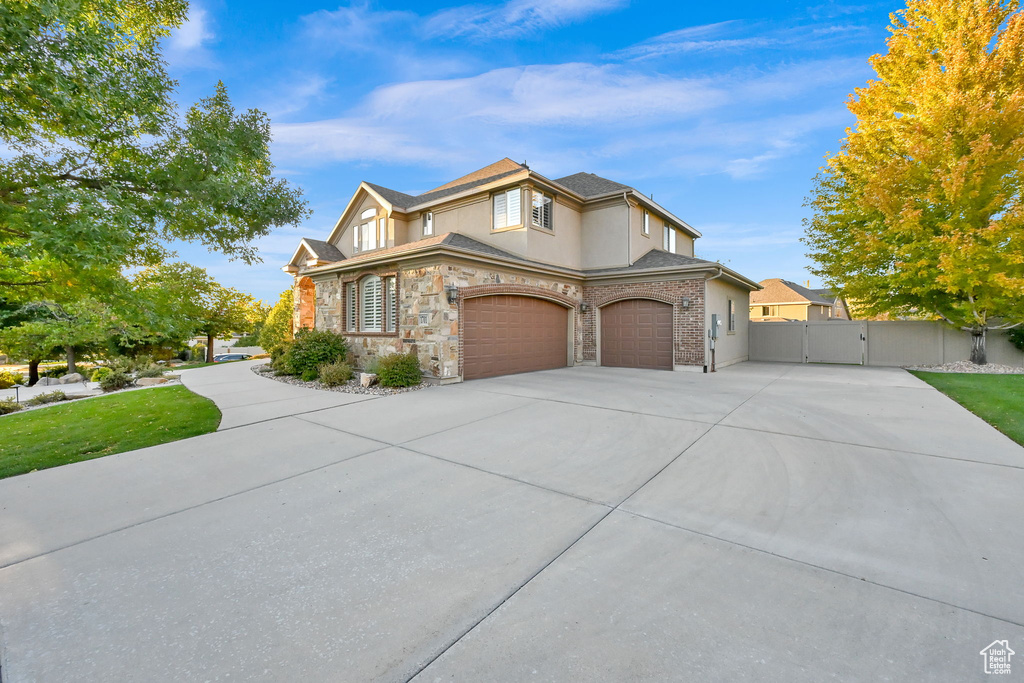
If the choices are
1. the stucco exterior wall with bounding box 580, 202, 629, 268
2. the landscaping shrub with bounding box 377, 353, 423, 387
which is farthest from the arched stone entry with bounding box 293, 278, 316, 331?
the stucco exterior wall with bounding box 580, 202, 629, 268

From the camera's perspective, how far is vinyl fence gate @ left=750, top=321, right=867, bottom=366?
1544 cm

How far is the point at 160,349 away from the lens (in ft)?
78.9

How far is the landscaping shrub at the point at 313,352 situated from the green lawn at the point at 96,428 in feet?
9.48

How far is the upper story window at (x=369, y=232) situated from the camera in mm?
16547

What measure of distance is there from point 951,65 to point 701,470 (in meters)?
16.0

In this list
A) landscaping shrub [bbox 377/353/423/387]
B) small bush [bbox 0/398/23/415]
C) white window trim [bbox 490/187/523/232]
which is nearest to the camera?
small bush [bbox 0/398/23/415]

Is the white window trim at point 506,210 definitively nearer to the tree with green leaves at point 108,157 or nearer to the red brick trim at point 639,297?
the red brick trim at point 639,297

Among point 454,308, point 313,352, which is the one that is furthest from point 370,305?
point 454,308

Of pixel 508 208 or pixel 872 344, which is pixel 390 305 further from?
pixel 872 344

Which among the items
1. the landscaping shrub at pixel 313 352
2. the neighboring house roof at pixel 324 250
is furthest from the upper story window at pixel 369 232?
the landscaping shrub at pixel 313 352

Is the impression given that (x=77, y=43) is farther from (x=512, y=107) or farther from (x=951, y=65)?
(x=951, y=65)

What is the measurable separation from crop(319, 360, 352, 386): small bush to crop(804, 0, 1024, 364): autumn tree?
16097 millimetres

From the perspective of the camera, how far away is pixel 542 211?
534 inches

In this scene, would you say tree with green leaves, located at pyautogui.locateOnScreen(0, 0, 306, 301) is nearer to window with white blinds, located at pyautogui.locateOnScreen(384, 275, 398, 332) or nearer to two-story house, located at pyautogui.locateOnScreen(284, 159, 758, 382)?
window with white blinds, located at pyautogui.locateOnScreen(384, 275, 398, 332)
